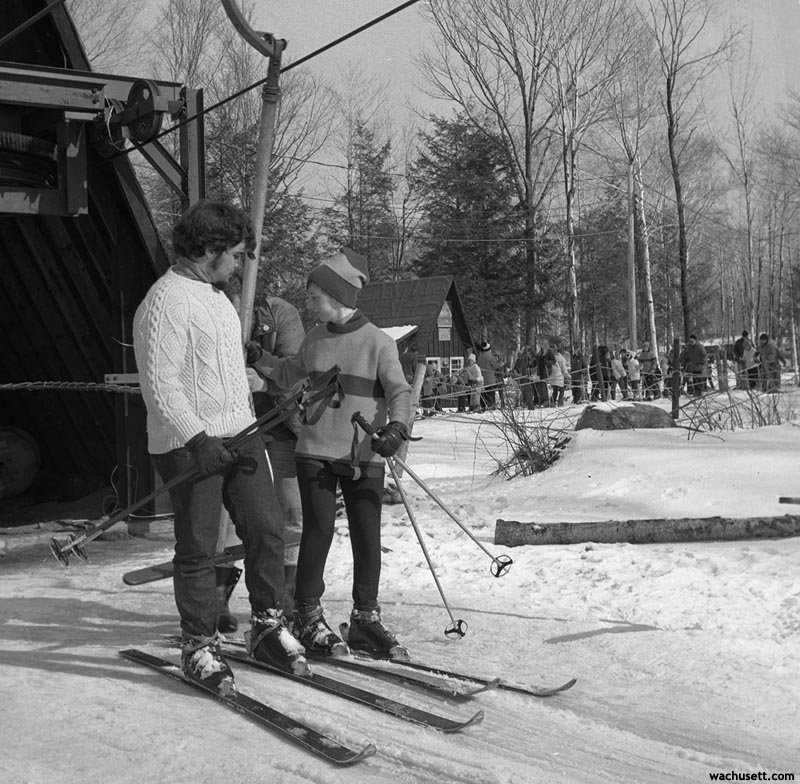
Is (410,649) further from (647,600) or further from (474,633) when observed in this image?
(647,600)

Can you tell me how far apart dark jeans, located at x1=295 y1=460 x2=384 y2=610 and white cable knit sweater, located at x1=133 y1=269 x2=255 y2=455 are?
518mm

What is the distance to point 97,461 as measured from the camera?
1094 cm

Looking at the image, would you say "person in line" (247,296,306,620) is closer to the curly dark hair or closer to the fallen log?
the curly dark hair

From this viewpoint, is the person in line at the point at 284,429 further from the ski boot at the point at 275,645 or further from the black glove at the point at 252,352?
the ski boot at the point at 275,645

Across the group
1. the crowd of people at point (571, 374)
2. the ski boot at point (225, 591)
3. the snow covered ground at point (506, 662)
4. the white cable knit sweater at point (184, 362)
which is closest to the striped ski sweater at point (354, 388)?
the white cable knit sweater at point (184, 362)

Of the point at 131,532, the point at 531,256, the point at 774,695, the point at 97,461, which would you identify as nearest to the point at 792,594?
the point at 774,695

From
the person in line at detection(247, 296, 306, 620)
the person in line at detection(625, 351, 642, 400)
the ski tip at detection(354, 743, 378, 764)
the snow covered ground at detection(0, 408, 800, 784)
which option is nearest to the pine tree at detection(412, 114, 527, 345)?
the person in line at detection(625, 351, 642, 400)

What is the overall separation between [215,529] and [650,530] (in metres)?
3.40

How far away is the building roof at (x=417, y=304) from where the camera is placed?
34906 millimetres

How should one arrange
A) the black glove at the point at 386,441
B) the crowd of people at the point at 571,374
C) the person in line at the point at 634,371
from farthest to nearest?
the person in line at the point at 634,371 < the crowd of people at the point at 571,374 < the black glove at the point at 386,441

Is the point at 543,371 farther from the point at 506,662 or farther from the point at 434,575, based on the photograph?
the point at 506,662

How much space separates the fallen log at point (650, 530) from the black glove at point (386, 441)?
109 inches

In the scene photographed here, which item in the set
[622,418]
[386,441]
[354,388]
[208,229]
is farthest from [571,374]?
[208,229]

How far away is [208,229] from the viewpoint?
395cm
